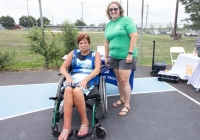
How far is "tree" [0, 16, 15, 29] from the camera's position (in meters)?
5.27

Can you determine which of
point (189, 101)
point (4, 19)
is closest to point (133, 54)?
point (189, 101)

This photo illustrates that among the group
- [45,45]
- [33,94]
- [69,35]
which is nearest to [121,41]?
[33,94]

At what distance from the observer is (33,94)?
3.59 metres

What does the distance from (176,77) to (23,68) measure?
14.2ft

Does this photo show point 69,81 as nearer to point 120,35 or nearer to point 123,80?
point 123,80

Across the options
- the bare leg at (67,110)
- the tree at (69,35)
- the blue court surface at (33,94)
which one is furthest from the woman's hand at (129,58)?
the tree at (69,35)

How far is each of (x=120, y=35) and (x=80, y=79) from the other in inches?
32.1

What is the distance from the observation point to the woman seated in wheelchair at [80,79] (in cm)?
213

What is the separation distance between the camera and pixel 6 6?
4.82m

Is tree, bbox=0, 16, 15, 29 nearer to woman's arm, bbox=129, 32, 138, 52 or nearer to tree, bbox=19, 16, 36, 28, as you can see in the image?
tree, bbox=19, 16, 36, 28

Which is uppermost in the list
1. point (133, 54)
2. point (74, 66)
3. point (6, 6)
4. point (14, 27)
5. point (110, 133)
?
point (6, 6)

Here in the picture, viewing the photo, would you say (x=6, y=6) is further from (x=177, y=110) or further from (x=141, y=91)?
(x=177, y=110)

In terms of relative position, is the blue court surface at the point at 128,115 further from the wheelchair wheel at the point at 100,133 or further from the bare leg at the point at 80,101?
the bare leg at the point at 80,101

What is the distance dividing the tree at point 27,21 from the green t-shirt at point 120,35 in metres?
3.41
